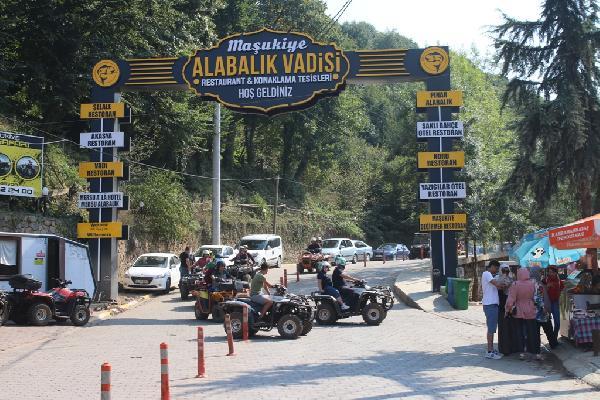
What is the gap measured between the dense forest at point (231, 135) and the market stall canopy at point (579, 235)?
43.6 ft

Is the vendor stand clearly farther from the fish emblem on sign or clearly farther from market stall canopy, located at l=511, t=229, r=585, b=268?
the fish emblem on sign

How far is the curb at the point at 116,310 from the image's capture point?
20322 mm

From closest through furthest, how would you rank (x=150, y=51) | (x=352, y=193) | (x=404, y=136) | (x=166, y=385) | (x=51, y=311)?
(x=166, y=385), (x=51, y=311), (x=150, y=51), (x=404, y=136), (x=352, y=193)

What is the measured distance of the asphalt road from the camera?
9969 mm

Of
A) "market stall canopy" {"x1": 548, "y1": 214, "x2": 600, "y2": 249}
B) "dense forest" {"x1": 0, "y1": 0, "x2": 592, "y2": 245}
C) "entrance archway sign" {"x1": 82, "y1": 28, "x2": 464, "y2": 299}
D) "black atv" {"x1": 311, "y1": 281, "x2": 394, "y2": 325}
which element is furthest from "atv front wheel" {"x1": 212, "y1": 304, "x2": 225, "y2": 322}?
"dense forest" {"x1": 0, "y1": 0, "x2": 592, "y2": 245}

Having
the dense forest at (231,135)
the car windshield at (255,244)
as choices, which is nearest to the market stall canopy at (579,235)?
the dense forest at (231,135)

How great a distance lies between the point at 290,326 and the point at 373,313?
311 centimetres

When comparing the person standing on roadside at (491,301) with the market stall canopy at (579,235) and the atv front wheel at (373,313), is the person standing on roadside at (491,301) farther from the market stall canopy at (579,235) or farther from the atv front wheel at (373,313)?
the atv front wheel at (373,313)

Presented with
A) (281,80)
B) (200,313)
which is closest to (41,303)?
(200,313)

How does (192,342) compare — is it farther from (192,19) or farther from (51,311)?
(192,19)

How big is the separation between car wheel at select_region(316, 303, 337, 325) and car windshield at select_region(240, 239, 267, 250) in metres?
18.0

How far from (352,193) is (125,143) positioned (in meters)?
41.7

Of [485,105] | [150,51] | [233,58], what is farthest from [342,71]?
[485,105]

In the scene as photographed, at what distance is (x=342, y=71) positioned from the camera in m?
23.3
